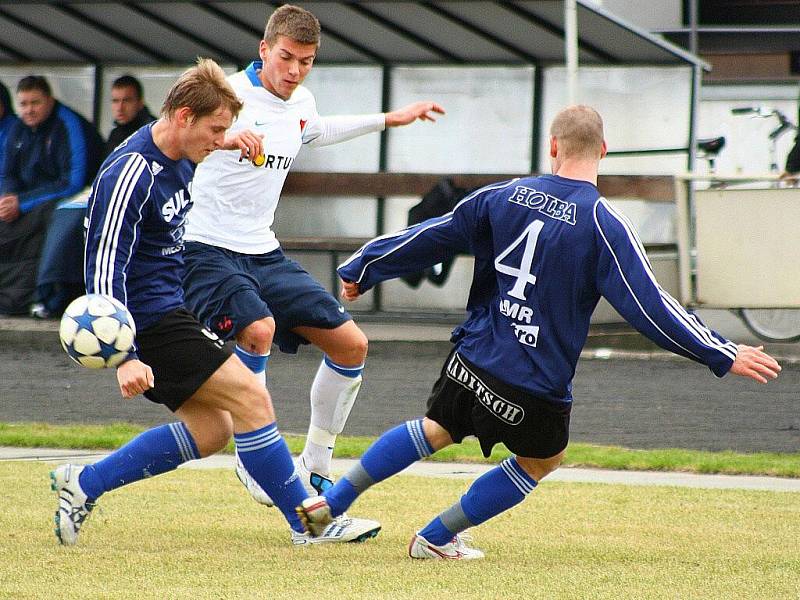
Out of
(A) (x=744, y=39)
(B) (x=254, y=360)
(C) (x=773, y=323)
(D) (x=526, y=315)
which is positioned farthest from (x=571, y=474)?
(A) (x=744, y=39)

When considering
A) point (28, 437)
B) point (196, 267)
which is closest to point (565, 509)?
point (196, 267)

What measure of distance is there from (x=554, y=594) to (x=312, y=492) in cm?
189

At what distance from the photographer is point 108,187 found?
4863 millimetres

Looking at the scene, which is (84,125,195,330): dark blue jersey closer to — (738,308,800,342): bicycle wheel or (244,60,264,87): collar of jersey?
(244,60,264,87): collar of jersey

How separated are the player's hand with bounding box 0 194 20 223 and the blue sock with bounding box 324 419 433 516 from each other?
8417 millimetres

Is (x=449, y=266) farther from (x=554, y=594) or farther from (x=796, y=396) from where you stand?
(x=554, y=594)

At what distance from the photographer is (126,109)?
12.8 metres

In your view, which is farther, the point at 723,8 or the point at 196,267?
the point at 723,8

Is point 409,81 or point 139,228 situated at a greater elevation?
point 409,81

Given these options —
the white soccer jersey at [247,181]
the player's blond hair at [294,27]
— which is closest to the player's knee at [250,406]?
the white soccer jersey at [247,181]

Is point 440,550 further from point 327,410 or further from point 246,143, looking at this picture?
point 246,143

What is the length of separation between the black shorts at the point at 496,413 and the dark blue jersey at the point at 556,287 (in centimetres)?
4

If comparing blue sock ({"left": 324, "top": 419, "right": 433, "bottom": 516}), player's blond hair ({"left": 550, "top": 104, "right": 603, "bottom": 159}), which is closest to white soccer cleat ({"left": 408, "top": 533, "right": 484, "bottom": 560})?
blue sock ({"left": 324, "top": 419, "right": 433, "bottom": 516})

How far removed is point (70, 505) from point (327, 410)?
1.38 metres
